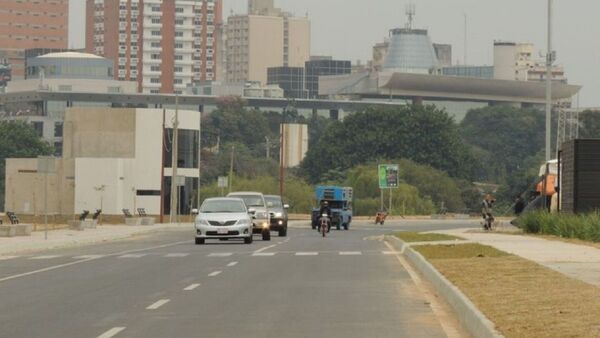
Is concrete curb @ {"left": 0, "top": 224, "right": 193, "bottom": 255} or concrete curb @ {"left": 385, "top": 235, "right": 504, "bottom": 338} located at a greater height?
concrete curb @ {"left": 385, "top": 235, "right": 504, "bottom": 338}

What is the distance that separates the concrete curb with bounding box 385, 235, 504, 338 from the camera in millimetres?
17375

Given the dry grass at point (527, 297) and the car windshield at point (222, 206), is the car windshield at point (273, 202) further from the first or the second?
the dry grass at point (527, 297)

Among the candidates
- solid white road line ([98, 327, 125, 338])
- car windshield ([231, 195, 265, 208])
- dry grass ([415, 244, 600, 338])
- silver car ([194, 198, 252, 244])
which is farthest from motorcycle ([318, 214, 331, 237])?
solid white road line ([98, 327, 125, 338])

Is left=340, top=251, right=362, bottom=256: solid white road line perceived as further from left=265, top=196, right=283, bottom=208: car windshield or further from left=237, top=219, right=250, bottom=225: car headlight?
left=265, top=196, right=283, bottom=208: car windshield

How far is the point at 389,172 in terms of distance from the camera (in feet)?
426

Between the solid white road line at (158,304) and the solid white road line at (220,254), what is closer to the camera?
the solid white road line at (158,304)

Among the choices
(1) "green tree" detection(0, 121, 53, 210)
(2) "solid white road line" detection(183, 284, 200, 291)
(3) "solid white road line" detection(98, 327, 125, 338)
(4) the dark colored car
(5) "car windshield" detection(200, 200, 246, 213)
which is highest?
(1) "green tree" detection(0, 121, 53, 210)

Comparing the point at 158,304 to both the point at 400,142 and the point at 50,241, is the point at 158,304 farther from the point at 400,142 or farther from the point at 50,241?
the point at 400,142

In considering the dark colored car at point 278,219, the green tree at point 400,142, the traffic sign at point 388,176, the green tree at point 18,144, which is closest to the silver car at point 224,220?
the dark colored car at point 278,219

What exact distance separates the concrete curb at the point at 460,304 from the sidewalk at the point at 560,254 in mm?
2116

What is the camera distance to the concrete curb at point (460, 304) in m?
17.4

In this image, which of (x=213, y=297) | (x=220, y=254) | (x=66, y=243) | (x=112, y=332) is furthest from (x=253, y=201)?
(x=112, y=332)

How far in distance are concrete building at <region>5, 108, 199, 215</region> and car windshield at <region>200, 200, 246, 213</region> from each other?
80702 millimetres

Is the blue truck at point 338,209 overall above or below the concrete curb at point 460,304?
above
